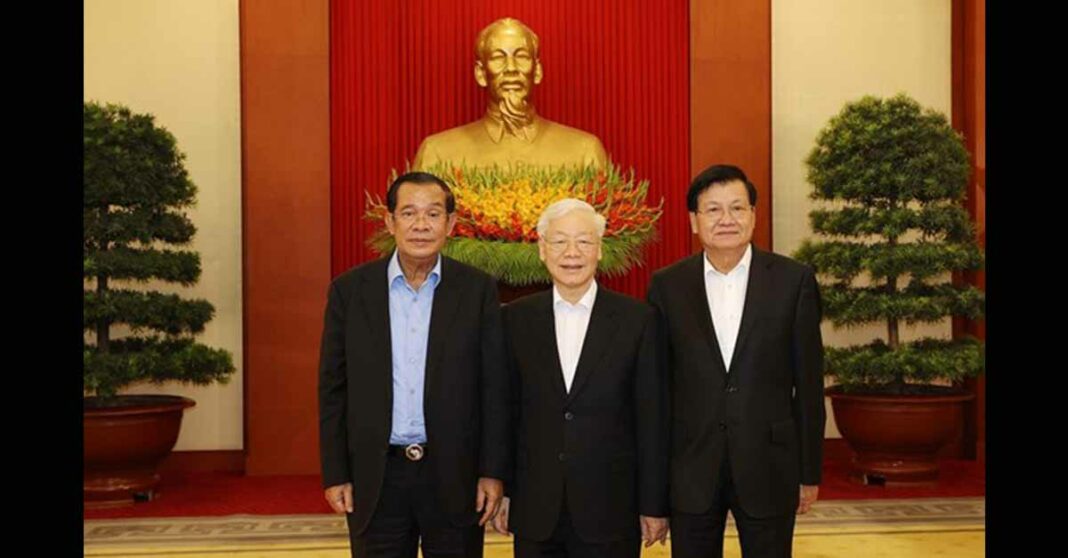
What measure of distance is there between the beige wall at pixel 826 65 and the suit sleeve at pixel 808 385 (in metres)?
3.71

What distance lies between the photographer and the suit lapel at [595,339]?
7.77ft

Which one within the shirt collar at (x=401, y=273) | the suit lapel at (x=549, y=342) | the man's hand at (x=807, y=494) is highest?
the shirt collar at (x=401, y=273)

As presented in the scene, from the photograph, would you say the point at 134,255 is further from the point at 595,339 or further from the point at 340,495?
the point at 595,339

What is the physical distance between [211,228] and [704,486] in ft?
13.4

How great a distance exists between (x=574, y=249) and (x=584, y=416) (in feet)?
1.22

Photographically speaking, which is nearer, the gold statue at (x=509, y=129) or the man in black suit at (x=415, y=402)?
the man in black suit at (x=415, y=402)

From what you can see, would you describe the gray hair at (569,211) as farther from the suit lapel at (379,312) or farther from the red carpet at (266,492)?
the red carpet at (266,492)

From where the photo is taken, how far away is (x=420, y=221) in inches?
97.2

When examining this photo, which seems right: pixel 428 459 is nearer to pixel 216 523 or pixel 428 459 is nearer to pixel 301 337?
pixel 216 523

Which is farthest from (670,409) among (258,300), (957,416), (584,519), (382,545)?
(258,300)

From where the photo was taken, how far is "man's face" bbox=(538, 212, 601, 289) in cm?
241

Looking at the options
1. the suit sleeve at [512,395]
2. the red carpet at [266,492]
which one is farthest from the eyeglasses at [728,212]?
the red carpet at [266,492]

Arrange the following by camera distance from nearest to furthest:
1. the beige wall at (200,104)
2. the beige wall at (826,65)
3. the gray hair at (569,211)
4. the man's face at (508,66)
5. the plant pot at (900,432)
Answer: the gray hair at (569,211)
the plant pot at (900,432)
the man's face at (508,66)
the beige wall at (200,104)
the beige wall at (826,65)

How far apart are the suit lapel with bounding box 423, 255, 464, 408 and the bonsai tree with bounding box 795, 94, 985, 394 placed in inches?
124
